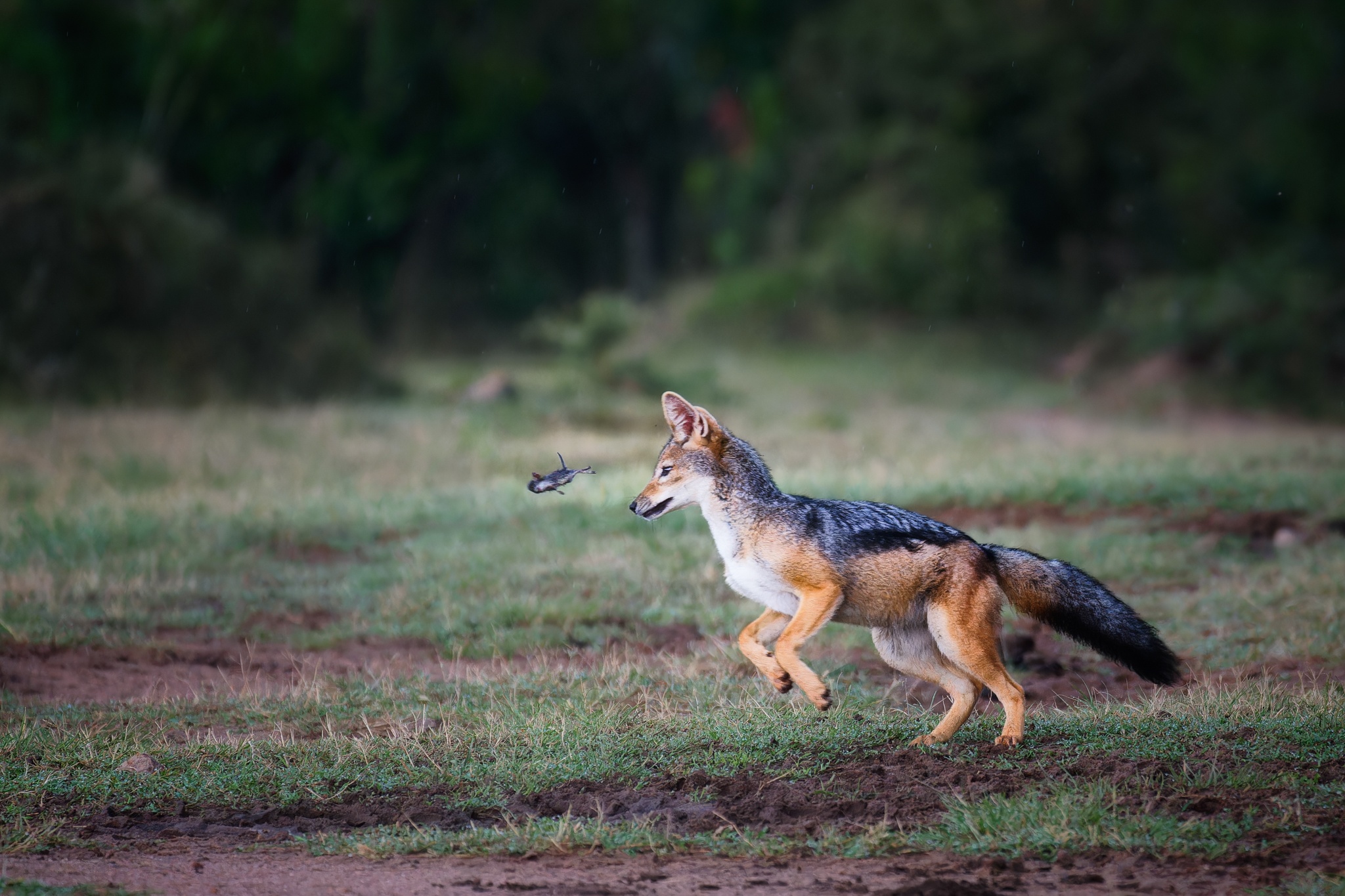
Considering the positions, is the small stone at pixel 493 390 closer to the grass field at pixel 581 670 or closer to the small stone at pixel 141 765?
the grass field at pixel 581 670

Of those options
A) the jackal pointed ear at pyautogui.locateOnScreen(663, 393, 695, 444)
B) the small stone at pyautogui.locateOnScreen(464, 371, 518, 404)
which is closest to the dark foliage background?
the small stone at pyautogui.locateOnScreen(464, 371, 518, 404)

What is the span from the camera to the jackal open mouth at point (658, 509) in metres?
6.16

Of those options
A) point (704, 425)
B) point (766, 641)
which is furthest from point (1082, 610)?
point (704, 425)

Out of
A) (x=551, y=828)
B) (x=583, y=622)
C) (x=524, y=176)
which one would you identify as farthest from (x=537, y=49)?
(x=551, y=828)

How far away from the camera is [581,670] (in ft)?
24.6

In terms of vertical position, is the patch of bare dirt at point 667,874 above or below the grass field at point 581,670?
below

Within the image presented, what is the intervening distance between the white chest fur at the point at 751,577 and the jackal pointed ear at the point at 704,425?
1.30 ft

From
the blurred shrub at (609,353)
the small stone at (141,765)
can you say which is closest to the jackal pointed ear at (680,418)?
the small stone at (141,765)

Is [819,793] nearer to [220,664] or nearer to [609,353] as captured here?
[220,664]

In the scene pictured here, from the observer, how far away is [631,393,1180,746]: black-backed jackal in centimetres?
585

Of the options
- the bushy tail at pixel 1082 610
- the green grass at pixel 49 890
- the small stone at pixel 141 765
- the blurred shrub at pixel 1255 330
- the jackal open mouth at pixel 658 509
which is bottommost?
the green grass at pixel 49 890

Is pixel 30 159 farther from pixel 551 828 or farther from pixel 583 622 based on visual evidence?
pixel 551 828

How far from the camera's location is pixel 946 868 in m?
4.68

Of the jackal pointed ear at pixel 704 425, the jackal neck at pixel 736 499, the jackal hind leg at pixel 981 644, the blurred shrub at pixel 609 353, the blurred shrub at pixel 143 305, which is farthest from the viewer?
the blurred shrub at pixel 609 353
